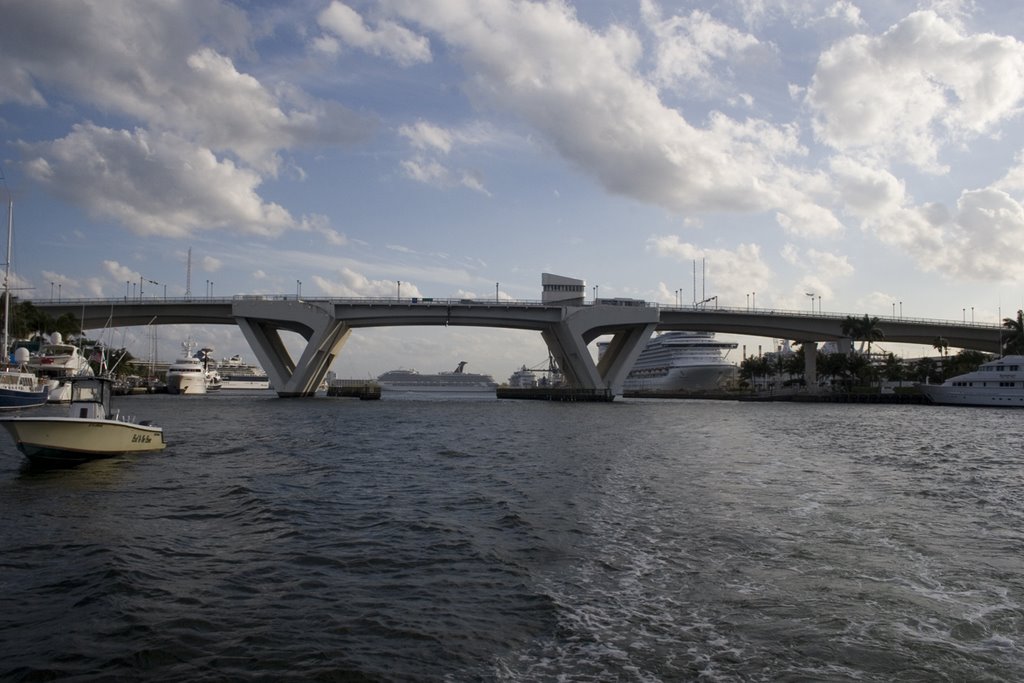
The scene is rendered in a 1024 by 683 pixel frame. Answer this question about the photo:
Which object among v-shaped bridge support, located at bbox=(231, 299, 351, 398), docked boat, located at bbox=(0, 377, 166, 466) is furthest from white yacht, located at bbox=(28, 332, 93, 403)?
docked boat, located at bbox=(0, 377, 166, 466)

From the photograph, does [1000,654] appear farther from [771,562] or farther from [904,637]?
[771,562]

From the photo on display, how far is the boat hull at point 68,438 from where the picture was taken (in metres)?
19.7

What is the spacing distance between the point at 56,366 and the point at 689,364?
112m

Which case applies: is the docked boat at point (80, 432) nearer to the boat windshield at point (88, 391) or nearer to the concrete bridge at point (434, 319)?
the boat windshield at point (88, 391)

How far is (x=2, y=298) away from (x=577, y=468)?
79.0 meters

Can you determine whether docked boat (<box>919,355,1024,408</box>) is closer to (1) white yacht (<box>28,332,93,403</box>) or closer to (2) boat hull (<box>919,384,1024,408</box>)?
(2) boat hull (<box>919,384,1024,408</box>)

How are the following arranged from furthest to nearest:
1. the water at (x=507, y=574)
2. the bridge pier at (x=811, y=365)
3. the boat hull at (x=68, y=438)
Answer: the bridge pier at (x=811, y=365) < the boat hull at (x=68, y=438) < the water at (x=507, y=574)

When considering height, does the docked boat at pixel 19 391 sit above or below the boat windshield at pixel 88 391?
below

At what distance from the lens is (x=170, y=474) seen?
778 inches

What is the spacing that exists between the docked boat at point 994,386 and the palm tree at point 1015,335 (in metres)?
18.3

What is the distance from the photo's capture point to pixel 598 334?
302 feet

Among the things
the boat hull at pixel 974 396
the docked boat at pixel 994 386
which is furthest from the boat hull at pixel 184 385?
the docked boat at pixel 994 386

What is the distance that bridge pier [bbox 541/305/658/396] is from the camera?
267 ft

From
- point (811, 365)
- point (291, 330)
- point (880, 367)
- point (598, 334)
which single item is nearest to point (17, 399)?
point (291, 330)
